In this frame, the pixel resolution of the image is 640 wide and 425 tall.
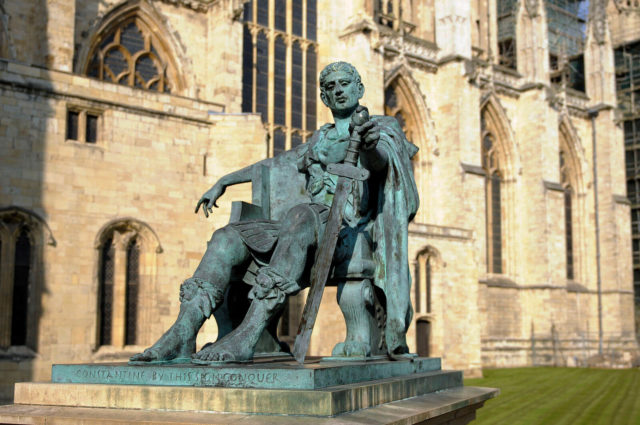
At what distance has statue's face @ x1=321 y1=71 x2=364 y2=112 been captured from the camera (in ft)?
14.5

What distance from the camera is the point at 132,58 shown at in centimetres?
2325

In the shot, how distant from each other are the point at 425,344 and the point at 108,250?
43.7 feet

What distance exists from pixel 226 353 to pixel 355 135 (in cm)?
128

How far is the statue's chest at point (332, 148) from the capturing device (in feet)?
14.5

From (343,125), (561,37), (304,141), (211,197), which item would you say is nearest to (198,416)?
(211,197)

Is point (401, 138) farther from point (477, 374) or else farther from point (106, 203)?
point (477, 374)

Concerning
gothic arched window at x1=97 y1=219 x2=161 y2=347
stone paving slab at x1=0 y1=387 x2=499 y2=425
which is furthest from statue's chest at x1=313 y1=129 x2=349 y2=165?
gothic arched window at x1=97 y1=219 x2=161 y2=347

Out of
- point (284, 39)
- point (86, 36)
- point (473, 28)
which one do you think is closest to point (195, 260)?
point (86, 36)

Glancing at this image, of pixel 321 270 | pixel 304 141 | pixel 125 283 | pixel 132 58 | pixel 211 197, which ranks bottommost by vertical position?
pixel 321 270

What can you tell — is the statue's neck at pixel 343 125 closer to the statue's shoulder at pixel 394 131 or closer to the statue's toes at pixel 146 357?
the statue's shoulder at pixel 394 131

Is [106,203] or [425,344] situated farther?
[425,344]

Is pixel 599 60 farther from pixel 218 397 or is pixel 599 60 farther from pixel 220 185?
pixel 218 397

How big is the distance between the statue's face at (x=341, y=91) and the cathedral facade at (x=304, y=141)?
1127 cm

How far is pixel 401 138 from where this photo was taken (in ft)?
15.0
